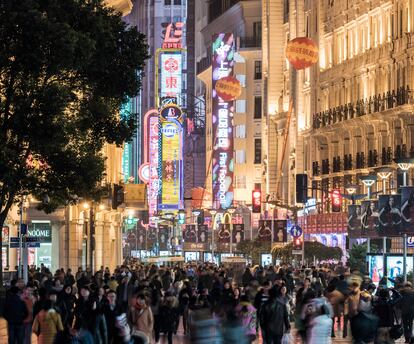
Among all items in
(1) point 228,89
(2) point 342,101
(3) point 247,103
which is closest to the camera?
(2) point 342,101

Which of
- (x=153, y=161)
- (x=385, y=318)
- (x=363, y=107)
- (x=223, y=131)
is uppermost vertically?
(x=223, y=131)

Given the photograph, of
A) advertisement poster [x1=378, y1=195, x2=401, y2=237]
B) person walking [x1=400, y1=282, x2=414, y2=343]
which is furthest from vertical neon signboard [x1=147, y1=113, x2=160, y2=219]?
person walking [x1=400, y1=282, x2=414, y2=343]

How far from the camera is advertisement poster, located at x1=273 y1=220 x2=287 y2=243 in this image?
9275cm

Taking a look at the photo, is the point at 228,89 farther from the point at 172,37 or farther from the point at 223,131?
the point at 172,37

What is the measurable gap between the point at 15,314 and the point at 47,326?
332 cm

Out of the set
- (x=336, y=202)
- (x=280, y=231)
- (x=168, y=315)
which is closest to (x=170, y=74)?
(x=280, y=231)

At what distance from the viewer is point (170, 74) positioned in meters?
176

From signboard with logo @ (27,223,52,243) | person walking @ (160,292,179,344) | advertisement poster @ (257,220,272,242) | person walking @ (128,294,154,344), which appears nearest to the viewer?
person walking @ (128,294,154,344)

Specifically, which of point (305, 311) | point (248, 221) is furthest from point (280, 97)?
point (305, 311)

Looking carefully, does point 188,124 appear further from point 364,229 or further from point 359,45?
point 364,229

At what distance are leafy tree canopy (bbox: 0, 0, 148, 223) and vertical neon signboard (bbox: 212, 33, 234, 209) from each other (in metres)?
91.8

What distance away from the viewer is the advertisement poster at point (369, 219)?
5641 centimetres

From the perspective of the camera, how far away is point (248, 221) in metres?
134

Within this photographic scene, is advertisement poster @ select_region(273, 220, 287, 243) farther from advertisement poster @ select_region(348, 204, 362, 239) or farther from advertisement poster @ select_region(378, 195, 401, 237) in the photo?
advertisement poster @ select_region(378, 195, 401, 237)
